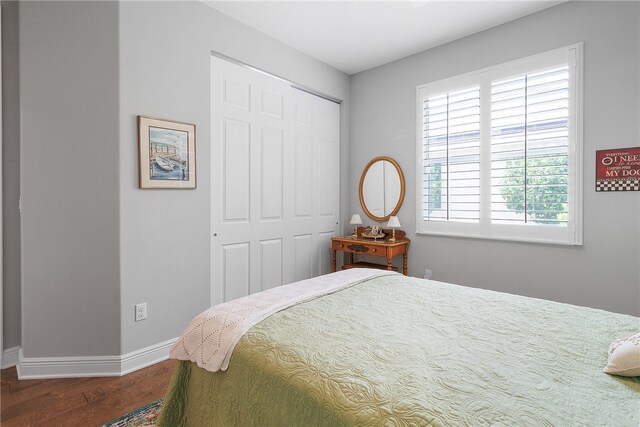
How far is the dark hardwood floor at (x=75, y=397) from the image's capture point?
1.83 meters

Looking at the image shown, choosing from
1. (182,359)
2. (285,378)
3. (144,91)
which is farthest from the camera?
(144,91)

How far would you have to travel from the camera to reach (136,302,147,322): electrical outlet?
95.2 inches

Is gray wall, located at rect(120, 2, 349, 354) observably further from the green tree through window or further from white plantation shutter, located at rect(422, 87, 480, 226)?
the green tree through window

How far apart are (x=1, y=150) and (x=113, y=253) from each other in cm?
103

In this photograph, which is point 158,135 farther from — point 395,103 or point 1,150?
point 395,103

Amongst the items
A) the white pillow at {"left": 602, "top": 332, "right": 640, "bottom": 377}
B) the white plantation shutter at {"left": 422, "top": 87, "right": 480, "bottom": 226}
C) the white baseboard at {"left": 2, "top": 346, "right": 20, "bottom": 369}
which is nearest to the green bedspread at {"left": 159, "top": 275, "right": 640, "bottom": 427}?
the white pillow at {"left": 602, "top": 332, "right": 640, "bottom": 377}

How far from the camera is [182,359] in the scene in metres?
1.44

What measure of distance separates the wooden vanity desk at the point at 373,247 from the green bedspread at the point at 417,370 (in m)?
1.73

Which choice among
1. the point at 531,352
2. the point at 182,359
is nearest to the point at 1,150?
the point at 182,359

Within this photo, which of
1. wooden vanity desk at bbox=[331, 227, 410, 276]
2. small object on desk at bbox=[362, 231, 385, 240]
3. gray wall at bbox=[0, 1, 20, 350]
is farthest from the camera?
small object on desk at bbox=[362, 231, 385, 240]

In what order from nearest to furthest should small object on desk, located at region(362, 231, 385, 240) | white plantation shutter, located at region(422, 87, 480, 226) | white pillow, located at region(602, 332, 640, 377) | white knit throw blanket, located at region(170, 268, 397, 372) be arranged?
1. white pillow, located at region(602, 332, 640, 377)
2. white knit throw blanket, located at region(170, 268, 397, 372)
3. white plantation shutter, located at region(422, 87, 480, 226)
4. small object on desk, located at region(362, 231, 385, 240)

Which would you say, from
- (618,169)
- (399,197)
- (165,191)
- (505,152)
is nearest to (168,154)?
(165,191)

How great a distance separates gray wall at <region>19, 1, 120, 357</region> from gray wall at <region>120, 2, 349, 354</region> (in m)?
0.07

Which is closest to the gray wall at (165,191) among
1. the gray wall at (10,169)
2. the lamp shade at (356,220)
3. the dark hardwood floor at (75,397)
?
the dark hardwood floor at (75,397)
